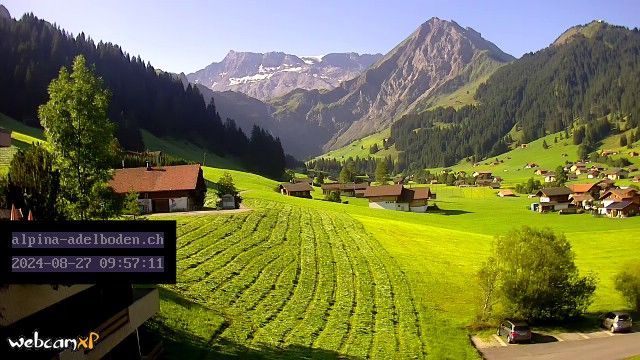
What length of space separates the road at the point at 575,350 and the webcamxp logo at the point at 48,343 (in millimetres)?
28387

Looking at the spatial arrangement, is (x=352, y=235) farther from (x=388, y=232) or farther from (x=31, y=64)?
(x=31, y=64)

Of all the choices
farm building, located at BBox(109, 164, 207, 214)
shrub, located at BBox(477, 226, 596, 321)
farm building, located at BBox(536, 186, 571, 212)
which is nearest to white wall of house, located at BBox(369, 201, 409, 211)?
farm building, located at BBox(536, 186, 571, 212)

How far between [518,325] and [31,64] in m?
186

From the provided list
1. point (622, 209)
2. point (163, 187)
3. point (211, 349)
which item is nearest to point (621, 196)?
point (622, 209)

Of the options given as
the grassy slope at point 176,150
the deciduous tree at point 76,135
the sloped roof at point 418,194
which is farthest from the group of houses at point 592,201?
the deciduous tree at point 76,135

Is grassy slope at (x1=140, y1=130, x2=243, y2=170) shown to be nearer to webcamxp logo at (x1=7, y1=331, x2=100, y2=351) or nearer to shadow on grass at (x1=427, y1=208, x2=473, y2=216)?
shadow on grass at (x1=427, y1=208, x2=473, y2=216)

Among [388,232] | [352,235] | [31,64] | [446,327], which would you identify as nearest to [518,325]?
[446,327]

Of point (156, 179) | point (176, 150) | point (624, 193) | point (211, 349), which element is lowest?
point (211, 349)

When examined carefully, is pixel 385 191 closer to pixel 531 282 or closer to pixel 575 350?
pixel 531 282

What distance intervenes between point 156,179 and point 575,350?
6064 centimetres

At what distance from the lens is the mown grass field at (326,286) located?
31.5 meters

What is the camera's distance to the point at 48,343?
14102mm

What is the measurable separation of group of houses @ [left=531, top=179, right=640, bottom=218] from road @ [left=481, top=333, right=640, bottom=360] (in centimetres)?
9626

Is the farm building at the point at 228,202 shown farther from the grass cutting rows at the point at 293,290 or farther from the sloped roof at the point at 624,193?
the sloped roof at the point at 624,193
